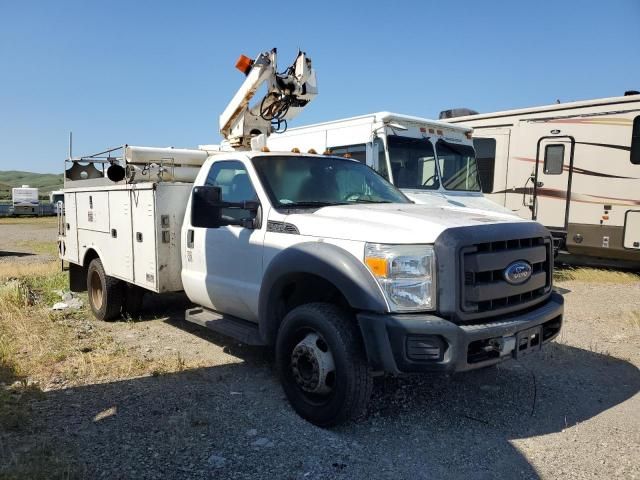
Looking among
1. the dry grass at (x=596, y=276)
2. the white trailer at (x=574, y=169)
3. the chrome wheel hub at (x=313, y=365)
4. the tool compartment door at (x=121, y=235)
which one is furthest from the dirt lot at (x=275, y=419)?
the white trailer at (x=574, y=169)

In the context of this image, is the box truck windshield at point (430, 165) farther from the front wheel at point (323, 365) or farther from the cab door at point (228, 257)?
the front wheel at point (323, 365)

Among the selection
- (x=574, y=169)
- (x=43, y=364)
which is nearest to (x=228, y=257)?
(x=43, y=364)

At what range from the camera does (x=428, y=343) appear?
3248mm

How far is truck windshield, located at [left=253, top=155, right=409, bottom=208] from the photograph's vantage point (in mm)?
4492

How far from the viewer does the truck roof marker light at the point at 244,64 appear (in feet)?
22.5

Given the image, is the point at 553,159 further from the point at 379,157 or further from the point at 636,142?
the point at 379,157

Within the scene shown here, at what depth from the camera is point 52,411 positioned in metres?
3.91

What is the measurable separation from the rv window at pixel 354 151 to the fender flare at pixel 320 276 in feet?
14.7

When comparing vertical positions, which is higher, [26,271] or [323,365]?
[323,365]

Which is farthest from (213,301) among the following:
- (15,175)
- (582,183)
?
(15,175)

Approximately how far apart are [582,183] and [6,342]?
9.71 meters

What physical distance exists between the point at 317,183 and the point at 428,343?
78.1 inches

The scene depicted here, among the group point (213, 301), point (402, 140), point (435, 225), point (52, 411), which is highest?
point (402, 140)

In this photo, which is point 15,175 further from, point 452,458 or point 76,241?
point 452,458
